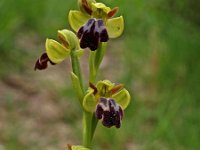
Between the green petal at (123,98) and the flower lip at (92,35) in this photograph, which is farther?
the green petal at (123,98)

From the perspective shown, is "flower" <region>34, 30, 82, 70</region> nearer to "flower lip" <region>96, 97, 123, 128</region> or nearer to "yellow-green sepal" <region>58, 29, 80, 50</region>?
"yellow-green sepal" <region>58, 29, 80, 50</region>

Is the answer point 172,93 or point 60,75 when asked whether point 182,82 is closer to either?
point 172,93

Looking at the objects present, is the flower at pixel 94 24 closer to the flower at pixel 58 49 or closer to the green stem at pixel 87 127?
the flower at pixel 58 49

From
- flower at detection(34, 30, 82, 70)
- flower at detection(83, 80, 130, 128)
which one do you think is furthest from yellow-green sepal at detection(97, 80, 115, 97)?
flower at detection(34, 30, 82, 70)

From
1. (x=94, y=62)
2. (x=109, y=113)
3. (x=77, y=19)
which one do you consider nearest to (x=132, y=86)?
(x=94, y=62)

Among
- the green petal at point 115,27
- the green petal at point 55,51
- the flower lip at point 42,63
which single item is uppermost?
the green petal at point 115,27

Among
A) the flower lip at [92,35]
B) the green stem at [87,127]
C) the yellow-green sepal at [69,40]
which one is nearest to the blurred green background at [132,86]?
the green stem at [87,127]

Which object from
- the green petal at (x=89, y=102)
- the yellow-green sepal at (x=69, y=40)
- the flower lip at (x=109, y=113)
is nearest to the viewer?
the flower lip at (x=109, y=113)
